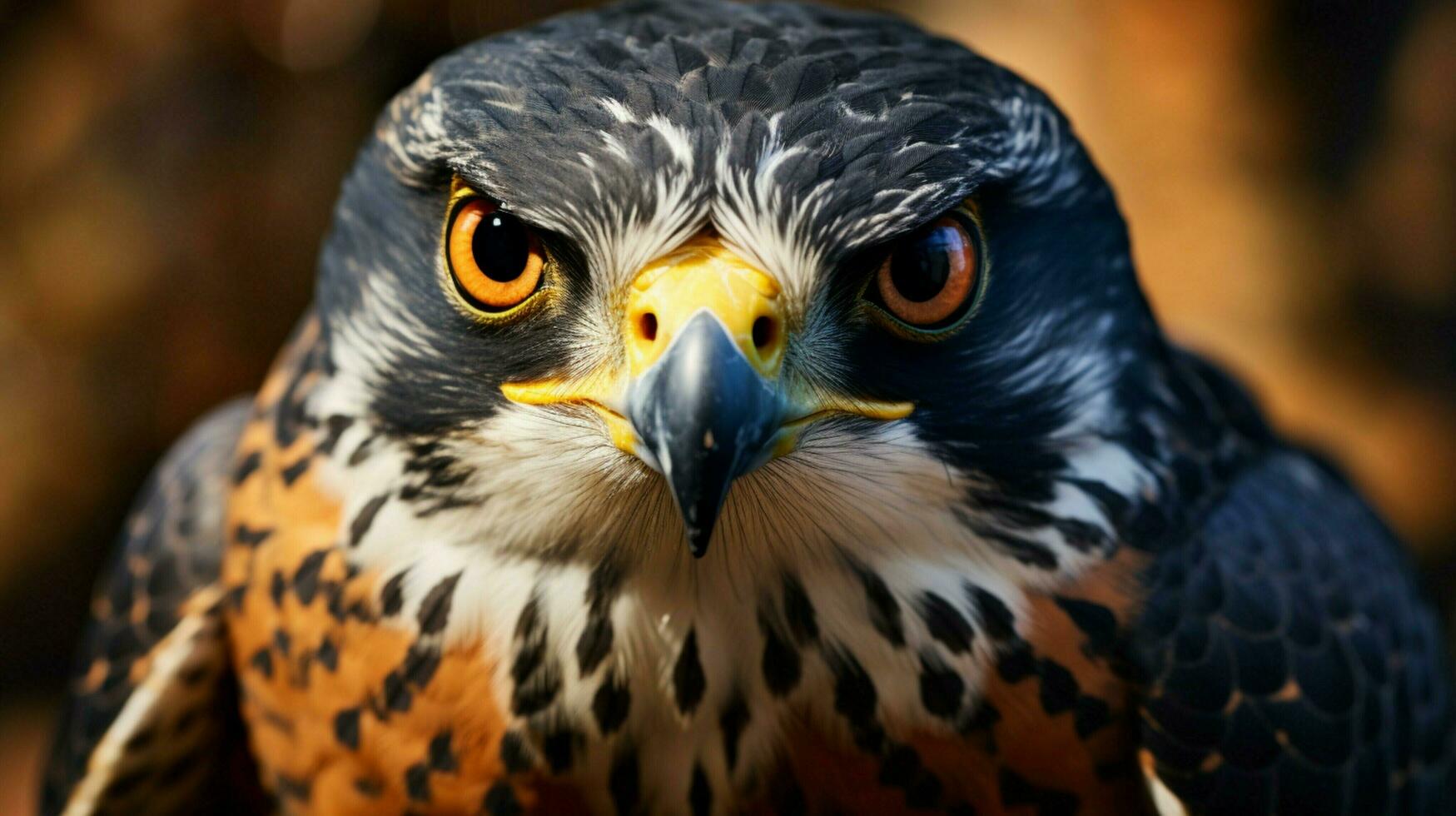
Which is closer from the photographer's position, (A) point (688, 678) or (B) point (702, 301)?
(B) point (702, 301)

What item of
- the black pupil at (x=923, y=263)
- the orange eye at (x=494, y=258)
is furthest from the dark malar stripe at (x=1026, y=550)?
the orange eye at (x=494, y=258)

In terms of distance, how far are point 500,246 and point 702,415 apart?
558 mm

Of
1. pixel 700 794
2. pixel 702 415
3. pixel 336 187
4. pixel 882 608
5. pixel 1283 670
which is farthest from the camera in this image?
pixel 336 187

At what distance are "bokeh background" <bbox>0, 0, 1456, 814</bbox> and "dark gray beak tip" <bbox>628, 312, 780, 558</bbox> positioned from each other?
3.73 metres

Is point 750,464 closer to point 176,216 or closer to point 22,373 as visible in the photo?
point 176,216

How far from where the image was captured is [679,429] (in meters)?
1.83

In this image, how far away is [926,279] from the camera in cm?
212

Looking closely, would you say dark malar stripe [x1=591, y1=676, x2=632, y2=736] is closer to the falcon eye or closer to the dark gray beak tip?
the dark gray beak tip

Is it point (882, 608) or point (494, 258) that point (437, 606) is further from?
point (882, 608)

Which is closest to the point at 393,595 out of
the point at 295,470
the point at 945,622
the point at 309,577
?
the point at 309,577

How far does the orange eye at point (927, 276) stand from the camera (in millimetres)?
2107

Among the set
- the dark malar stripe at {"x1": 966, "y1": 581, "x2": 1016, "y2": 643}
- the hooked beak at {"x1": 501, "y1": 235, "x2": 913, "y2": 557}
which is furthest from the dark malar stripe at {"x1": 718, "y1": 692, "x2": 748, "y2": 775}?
the hooked beak at {"x1": 501, "y1": 235, "x2": 913, "y2": 557}

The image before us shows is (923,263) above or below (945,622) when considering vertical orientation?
above

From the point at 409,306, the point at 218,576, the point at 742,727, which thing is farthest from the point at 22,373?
the point at 742,727
